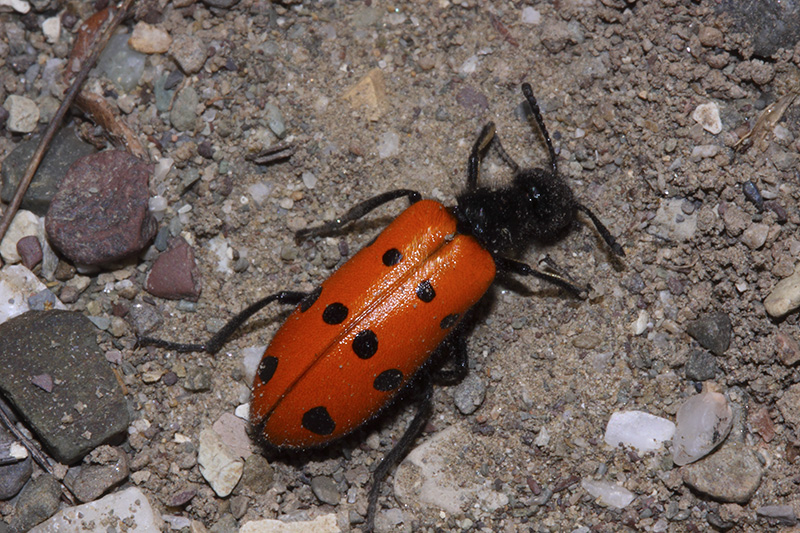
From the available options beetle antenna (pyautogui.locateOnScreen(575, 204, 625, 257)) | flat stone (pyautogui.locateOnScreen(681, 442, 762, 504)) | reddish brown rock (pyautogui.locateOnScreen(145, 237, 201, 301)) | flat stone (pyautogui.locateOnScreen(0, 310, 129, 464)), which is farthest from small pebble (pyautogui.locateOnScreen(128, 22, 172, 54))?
flat stone (pyautogui.locateOnScreen(681, 442, 762, 504))

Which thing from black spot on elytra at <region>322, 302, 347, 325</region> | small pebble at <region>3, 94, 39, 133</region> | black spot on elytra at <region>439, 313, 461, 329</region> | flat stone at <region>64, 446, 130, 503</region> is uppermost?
small pebble at <region>3, 94, 39, 133</region>

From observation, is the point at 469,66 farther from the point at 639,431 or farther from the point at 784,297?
the point at 639,431

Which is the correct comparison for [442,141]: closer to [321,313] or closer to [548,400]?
[321,313]

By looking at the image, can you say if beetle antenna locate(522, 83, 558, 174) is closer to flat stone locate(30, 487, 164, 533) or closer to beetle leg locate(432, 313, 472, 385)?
beetle leg locate(432, 313, 472, 385)

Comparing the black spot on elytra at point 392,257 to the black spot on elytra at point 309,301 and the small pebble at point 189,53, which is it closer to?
the black spot on elytra at point 309,301

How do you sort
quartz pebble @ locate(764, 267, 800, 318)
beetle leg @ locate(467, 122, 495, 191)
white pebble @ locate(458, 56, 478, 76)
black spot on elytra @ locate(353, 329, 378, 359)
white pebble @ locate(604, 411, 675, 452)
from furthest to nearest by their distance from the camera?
white pebble @ locate(458, 56, 478, 76) → beetle leg @ locate(467, 122, 495, 191) → white pebble @ locate(604, 411, 675, 452) → quartz pebble @ locate(764, 267, 800, 318) → black spot on elytra @ locate(353, 329, 378, 359)

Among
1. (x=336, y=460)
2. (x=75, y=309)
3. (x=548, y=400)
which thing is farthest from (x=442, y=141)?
(x=75, y=309)
